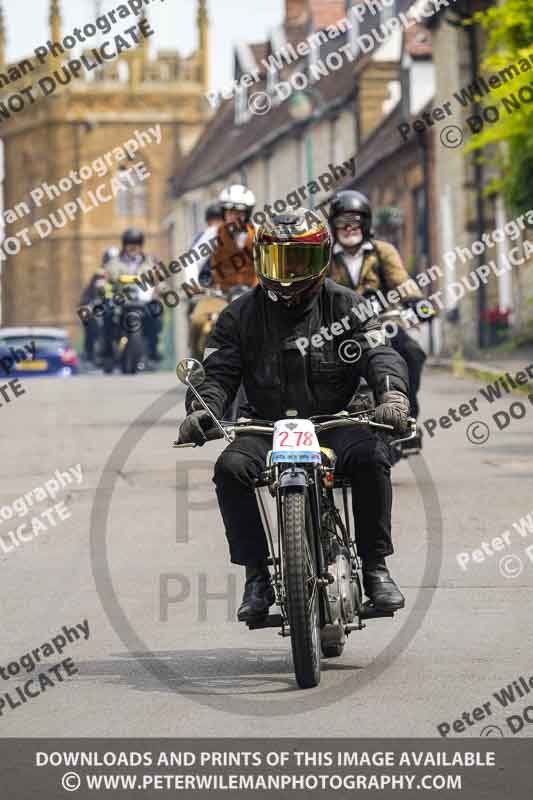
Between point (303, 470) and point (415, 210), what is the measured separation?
35.2 meters

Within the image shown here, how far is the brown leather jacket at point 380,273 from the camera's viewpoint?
42.2 feet

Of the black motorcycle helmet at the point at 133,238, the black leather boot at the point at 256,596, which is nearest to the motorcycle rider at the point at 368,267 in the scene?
the black leather boot at the point at 256,596

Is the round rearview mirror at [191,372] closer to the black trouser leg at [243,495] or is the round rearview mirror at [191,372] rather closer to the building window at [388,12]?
the black trouser leg at [243,495]

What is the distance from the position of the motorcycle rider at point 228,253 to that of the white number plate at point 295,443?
7.58 m

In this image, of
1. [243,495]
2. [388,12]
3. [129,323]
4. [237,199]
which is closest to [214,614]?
[243,495]

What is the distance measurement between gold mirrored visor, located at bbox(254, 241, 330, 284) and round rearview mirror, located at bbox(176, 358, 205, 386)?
1.44ft

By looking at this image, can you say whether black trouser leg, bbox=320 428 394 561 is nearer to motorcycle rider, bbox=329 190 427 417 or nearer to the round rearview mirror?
the round rearview mirror

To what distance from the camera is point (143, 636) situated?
8.15 metres

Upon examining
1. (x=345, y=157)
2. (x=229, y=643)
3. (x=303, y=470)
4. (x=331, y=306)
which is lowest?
Answer: (x=229, y=643)

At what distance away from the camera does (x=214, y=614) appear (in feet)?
28.8

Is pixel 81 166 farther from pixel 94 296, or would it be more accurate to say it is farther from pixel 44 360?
pixel 94 296

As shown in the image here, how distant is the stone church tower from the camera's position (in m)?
98.2

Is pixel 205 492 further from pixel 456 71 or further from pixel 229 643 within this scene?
pixel 456 71
